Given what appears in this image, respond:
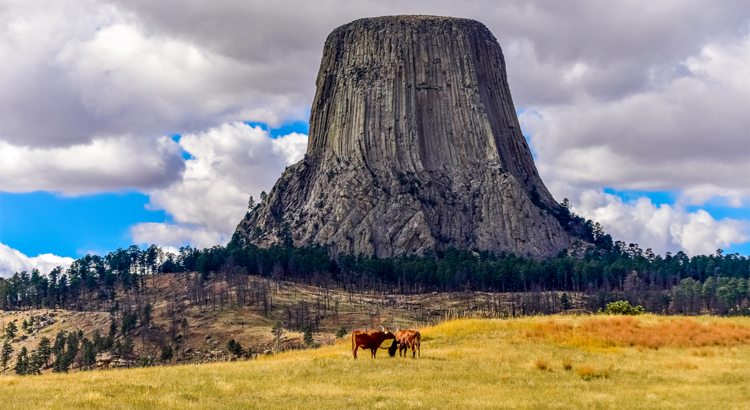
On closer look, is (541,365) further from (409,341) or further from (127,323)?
(127,323)

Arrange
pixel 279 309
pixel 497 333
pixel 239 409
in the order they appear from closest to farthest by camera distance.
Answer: pixel 239 409, pixel 497 333, pixel 279 309

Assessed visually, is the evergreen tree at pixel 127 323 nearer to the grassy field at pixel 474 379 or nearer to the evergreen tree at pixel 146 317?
the evergreen tree at pixel 146 317

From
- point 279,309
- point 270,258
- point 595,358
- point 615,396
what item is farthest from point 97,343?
point 615,396

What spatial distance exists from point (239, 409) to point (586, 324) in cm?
3048

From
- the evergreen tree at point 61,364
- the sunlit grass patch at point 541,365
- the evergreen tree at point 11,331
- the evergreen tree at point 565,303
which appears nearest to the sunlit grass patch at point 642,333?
the sunlit grass patch at point 541,365

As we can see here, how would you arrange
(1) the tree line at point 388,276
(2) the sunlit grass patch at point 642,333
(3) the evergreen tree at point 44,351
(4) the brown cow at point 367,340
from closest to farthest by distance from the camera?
1. (4) the brown cow at point 367,340
2. (2) the sunlit grass patch at point 642,333
3. (3) the evergreen tree at point 44,351
4. (1) the tree line at point 388,276

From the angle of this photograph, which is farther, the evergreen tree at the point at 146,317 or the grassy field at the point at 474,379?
the evergreen tree at the point at 146,317

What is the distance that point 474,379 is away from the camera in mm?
30969

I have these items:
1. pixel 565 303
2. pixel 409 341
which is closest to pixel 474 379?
pixel 409 341

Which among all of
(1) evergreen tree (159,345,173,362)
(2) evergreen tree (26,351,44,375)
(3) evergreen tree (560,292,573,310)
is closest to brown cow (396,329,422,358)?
(1) evergreen tree (159,345,173,362)

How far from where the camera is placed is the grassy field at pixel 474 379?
85.3ft

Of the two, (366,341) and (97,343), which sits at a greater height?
(366,341)

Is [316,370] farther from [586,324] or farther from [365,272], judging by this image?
[365,272]

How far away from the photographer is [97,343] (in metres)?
117
